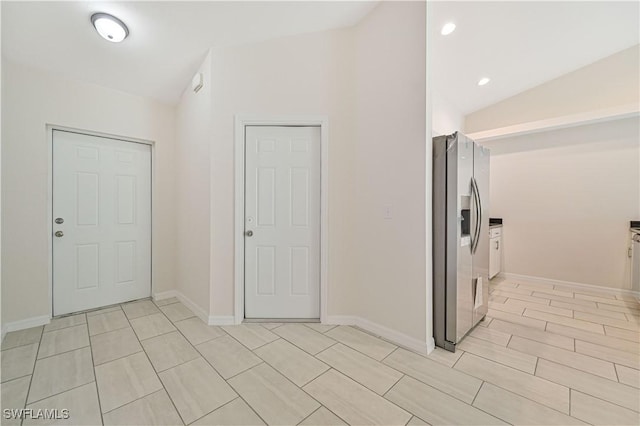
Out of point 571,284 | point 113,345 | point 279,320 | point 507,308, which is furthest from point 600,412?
point 113,345

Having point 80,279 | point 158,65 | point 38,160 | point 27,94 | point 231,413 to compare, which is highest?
point 158,65

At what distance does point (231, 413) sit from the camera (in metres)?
1.43

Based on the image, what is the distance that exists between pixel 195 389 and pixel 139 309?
1895 millimetres

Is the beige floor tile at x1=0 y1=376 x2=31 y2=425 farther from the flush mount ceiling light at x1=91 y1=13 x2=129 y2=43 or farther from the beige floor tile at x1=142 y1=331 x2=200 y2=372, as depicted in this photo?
the flush mount ceiling light at x1=91 y1=13 x2=129 y2=43

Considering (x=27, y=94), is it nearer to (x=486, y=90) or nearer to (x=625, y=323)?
(x=486, y=90)

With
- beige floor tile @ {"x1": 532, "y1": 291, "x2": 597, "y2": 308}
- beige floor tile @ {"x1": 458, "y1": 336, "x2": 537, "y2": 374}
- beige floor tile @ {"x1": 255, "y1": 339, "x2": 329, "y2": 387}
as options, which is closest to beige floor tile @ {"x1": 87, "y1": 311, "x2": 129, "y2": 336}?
beige floor tile @ {"x1": 255, "y1": 339, "x2": 329, "y2": 387}

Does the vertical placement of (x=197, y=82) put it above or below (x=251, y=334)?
above

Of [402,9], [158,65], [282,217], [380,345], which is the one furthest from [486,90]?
[158,65]

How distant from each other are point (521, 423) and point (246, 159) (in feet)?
9.37

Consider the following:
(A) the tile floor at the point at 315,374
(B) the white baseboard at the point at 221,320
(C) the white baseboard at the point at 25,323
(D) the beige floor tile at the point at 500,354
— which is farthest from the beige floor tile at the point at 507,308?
(C) the white baseboard at the point at 25,323

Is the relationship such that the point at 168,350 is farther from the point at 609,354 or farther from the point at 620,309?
the point at 620,309

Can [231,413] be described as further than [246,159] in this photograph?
No

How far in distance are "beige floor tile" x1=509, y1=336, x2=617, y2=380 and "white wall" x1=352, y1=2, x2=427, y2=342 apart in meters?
0.94

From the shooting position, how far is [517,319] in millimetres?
2670
